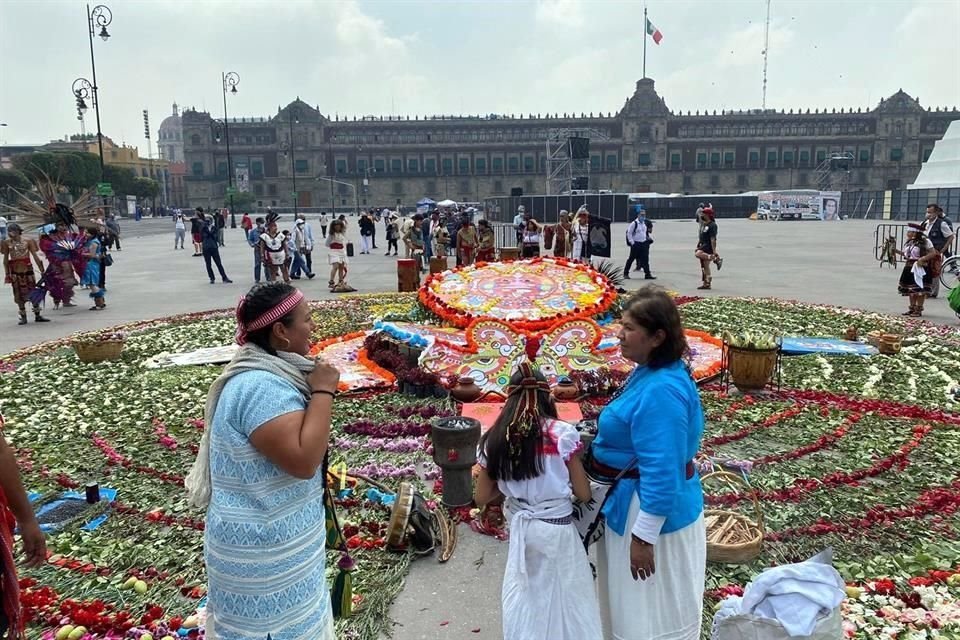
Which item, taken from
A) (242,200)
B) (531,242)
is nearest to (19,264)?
(531,242)

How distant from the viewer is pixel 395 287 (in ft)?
52.6

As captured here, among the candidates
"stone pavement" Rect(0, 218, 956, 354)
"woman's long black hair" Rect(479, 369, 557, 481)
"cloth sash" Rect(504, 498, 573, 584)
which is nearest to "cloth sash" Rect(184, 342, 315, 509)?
"woman's long black hair" Rect(479, 369, 557, 481)

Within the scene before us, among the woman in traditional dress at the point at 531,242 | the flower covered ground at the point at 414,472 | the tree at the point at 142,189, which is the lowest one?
the flower covered ground at the point at 414,472

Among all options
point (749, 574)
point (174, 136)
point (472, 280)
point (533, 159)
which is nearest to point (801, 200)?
point (533, 159)

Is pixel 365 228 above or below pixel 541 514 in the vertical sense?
above

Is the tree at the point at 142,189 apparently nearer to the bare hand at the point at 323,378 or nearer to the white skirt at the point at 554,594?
the bare hand at the point at 323,378

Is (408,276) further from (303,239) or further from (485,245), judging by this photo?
(303,239)

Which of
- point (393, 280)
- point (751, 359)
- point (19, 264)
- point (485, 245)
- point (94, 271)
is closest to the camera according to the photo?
point (751, 359)

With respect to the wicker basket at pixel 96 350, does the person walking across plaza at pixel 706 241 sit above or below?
above

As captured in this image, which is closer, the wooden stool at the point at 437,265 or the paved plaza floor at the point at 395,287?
the paved plaza floor at the point at 395,287

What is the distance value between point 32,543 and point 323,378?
1.35 m

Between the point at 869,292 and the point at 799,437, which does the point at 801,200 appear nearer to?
the point at 869,292

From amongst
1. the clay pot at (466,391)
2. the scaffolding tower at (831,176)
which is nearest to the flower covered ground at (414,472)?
the clay pot at (466,391)

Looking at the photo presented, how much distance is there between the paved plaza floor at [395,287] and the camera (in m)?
3.62
